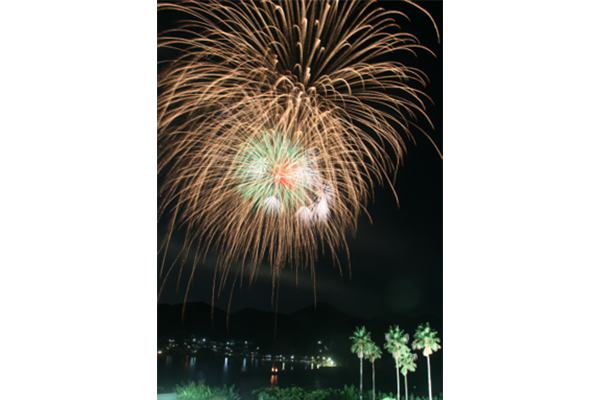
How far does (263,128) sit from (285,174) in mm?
534

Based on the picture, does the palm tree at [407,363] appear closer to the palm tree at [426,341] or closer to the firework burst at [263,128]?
the palm tree at [426,341]

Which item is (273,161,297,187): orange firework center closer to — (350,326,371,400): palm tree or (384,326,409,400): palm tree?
(350,326,371,400): palm tree

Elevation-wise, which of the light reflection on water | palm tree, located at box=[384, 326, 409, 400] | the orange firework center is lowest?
the light reflection on water

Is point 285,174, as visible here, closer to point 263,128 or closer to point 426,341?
point 263,128

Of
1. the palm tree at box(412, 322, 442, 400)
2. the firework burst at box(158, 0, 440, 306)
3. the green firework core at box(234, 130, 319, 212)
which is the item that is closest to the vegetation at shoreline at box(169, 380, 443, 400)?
the palm tree at box(412, 322, 442, 400)

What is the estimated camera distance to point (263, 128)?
3592 mm

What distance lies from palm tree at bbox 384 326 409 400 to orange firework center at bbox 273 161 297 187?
1915 millimetres

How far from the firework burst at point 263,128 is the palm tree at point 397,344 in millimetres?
1037

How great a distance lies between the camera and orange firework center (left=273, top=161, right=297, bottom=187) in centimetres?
358

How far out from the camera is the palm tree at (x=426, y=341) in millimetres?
3637

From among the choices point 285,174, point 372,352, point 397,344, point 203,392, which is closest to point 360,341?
point 372,352
